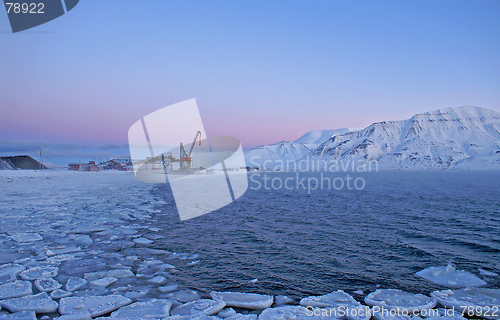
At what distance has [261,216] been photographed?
14.1m

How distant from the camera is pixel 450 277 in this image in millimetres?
6266

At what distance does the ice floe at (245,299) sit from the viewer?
475cm

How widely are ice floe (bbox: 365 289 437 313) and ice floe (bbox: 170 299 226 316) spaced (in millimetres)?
2740

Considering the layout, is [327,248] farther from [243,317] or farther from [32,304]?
[32,304]

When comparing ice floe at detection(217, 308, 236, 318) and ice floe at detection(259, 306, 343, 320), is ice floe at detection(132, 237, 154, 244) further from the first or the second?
ice floe at detection(259, 306, 343, 320)

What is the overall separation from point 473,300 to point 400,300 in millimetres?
1383

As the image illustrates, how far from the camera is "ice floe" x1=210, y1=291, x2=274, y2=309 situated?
4754mm

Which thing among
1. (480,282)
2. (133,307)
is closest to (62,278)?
(133,307)

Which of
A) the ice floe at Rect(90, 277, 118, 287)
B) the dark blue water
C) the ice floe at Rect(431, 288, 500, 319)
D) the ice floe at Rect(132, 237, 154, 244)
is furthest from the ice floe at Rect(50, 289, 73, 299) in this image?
the ice floe at Rect(431, 288, 500, 319)

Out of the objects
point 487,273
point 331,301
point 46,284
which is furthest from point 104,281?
point 487,273

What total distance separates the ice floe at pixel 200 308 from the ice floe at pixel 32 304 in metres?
1.97

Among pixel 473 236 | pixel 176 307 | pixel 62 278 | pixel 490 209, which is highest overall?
pixel 62 278

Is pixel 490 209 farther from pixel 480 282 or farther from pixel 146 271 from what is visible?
pixel 146 271

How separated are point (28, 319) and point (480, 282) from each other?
8667 millimetres
